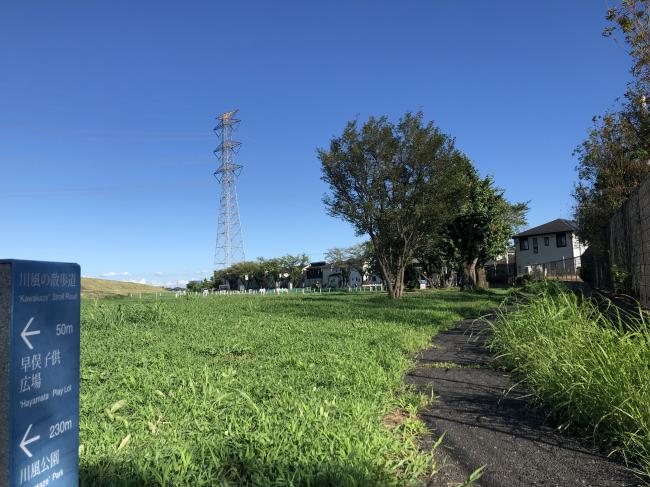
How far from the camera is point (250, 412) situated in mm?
4039

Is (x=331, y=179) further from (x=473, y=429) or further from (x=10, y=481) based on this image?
(x=10, y=481)

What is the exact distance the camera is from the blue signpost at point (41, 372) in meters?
1.66

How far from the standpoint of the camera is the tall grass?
334 centimetres

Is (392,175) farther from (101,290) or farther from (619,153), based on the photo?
(101,290)

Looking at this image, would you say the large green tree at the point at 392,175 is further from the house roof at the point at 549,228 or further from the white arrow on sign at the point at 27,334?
the house roof at the point at 549,228

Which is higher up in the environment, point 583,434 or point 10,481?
point 10,481

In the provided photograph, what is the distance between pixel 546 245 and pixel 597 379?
181 ft

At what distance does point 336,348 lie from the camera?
23.7ft

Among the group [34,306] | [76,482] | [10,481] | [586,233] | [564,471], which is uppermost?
[586,233]

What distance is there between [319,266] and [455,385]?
95329 millimetres

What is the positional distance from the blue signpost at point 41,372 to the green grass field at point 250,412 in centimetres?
110

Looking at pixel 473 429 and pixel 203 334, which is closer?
pixel 473 429

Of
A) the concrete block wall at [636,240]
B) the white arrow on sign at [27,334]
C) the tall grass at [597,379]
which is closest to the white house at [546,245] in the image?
the concrete block wall at [636,240]

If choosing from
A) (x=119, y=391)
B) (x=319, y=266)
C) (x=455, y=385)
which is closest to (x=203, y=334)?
(x=119, y=391)
